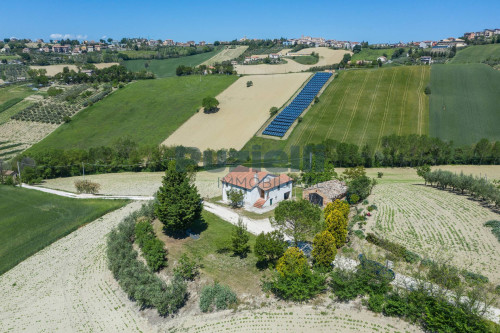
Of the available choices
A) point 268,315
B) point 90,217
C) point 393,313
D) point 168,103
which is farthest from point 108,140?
point 393,313

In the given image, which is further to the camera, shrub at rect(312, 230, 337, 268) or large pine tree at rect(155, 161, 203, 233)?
large pine tree at rect(155, 161, 203, 233)

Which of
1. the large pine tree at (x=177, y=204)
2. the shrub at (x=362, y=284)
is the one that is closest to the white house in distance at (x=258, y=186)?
the large pine tree at (x=177, y=204)

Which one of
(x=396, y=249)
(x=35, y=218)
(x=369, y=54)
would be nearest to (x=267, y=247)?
(x=396, y=249)

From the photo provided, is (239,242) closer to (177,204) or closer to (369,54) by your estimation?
(177,204)

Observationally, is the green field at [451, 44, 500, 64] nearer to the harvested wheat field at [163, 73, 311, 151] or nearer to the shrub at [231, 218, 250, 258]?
the harvested wheat field at [163, 73, 311, 151]

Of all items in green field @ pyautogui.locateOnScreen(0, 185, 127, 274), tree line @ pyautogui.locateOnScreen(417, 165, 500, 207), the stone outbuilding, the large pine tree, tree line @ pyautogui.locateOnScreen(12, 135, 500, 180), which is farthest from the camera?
tree line @ pyautogui.locateOnScreen(12, 135, 500, 180)

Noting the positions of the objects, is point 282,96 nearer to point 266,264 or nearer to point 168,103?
point 168,103

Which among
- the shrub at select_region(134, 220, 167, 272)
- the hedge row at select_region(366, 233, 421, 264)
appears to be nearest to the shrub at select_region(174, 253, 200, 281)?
the shrub at select_region(134, 220, 167, 272)

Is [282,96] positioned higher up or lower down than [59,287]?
higher up
